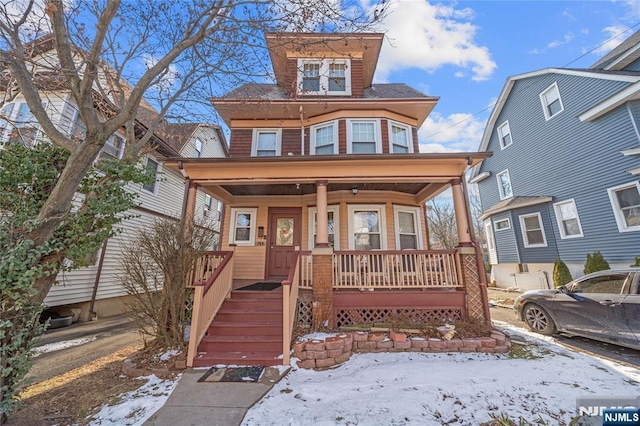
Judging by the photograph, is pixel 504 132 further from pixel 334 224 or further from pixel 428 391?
pixel 428 391

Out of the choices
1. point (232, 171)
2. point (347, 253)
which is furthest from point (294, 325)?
point (232, 171)

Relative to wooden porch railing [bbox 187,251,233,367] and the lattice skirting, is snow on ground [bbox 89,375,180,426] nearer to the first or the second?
wooden porch railing [bbox 187,251,233,367]

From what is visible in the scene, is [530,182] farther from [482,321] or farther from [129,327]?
[129,327]

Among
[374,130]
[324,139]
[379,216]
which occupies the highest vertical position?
[374,130]

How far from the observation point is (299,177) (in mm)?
6512

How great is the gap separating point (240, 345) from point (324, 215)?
3.35 metres

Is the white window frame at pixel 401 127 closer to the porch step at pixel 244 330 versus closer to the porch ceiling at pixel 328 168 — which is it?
the porch ceiling at pixel 328 168

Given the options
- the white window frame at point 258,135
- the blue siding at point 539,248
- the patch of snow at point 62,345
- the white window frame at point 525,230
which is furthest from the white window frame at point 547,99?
the patch of snow at point 62,345

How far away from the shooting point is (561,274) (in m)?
10.0

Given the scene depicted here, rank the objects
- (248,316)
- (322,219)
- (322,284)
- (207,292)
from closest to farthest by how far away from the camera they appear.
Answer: (207,292) < (248,316) < (322,284) < (322,219)

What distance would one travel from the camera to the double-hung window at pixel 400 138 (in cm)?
873

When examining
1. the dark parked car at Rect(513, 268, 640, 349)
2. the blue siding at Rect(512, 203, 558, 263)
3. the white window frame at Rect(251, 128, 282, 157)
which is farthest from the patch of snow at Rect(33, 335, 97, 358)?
the blue siding at Rect(512, 203, 558, 263)

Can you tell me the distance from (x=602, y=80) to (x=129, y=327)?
18628 millimetres

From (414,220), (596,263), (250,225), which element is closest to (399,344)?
(414,220)
